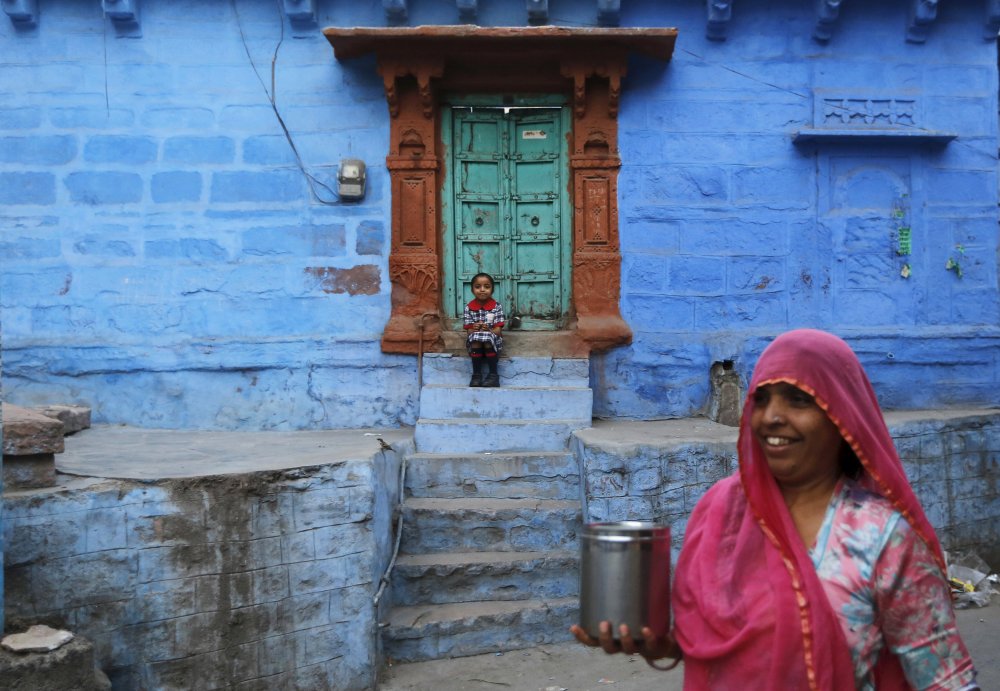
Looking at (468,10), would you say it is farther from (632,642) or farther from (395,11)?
(632,642)

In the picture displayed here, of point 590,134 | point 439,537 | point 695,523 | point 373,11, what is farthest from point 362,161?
point 695,523

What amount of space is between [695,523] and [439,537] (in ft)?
11.2

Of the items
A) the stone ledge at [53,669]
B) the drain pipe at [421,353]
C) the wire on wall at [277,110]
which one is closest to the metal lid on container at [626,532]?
the stone ledge at [53,669]

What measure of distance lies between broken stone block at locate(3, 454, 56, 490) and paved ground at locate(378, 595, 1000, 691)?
183cm

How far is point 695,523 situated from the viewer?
6.77ft

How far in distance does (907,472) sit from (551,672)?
293 centimetres

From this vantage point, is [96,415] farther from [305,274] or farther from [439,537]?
[439,537]

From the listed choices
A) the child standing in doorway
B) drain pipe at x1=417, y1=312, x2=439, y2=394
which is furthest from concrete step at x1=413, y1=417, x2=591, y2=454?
drain pipe at x1=417, y1=312, x2=439, y2=394

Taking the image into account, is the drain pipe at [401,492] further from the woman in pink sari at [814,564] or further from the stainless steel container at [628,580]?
the woman in pink sari at [814,564]

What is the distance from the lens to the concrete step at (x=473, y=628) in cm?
471

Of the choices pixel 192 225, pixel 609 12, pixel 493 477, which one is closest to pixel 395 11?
pixel 609 12

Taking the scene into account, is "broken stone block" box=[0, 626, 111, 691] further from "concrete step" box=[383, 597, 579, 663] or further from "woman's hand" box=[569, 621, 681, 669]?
"woman's hand" box=[569, 621, 681, 669]

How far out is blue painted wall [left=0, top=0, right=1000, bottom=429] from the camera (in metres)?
6.84

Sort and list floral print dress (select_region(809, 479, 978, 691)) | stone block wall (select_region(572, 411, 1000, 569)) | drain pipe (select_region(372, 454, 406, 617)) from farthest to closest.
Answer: stone block wall (select_region(572, 411, 1000, 569))
drain pipe (select_region(372, 454, 406, 617))
floral print dress (select_region(809, 479, 978, 691))
